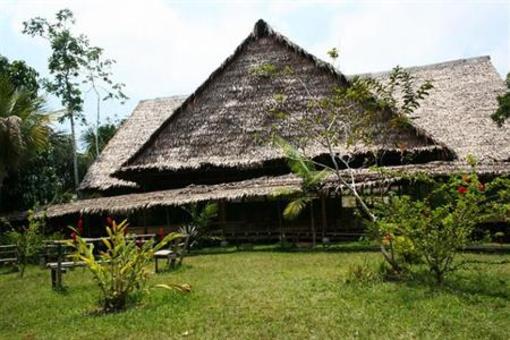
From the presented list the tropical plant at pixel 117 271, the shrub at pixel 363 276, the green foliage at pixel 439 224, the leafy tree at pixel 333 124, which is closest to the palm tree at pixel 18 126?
the leafy tree at pixel 333 124

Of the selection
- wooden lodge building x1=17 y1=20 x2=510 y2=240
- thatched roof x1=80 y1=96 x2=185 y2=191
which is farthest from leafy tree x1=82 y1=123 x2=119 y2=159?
wooden lodge building x1=17 y1=20 x2=510 y2=240

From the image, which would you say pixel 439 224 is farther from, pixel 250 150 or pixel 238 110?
pixel 238 110

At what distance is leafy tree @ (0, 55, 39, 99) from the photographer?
21938 mm

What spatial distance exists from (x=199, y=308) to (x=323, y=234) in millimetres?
8092

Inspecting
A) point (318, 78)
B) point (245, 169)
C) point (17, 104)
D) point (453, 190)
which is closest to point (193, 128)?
point (245, 169)

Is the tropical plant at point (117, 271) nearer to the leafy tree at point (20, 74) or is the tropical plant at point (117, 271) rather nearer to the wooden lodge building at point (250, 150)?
the wooden lodge building at point (250, 150)

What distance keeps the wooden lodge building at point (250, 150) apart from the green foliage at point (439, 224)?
21.1 feet

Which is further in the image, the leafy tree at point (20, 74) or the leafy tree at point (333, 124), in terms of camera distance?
the leafy tree at point (20, 74)

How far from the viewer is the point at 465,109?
17797 mm

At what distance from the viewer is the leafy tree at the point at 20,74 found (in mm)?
21938

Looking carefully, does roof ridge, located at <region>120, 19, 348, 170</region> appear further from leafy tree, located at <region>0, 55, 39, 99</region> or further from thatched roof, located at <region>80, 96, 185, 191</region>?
leafy tree, located at <region>0, 55, 39, 99</region>

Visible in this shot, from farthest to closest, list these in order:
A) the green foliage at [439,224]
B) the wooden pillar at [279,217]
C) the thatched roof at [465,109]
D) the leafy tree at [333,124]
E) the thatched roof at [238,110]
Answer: the thatched roof at [238,110] → the thatched roof at [465,109] → the wooden pillar at [279,217] → the leafy tree at [333,124] → the green foliage at [439,224]

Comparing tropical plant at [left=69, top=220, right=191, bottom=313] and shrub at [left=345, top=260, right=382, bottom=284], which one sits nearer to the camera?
tropical plant at [left=69, top=220, right=191, bottom=313]

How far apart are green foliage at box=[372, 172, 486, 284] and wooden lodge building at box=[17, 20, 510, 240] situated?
643 cm
